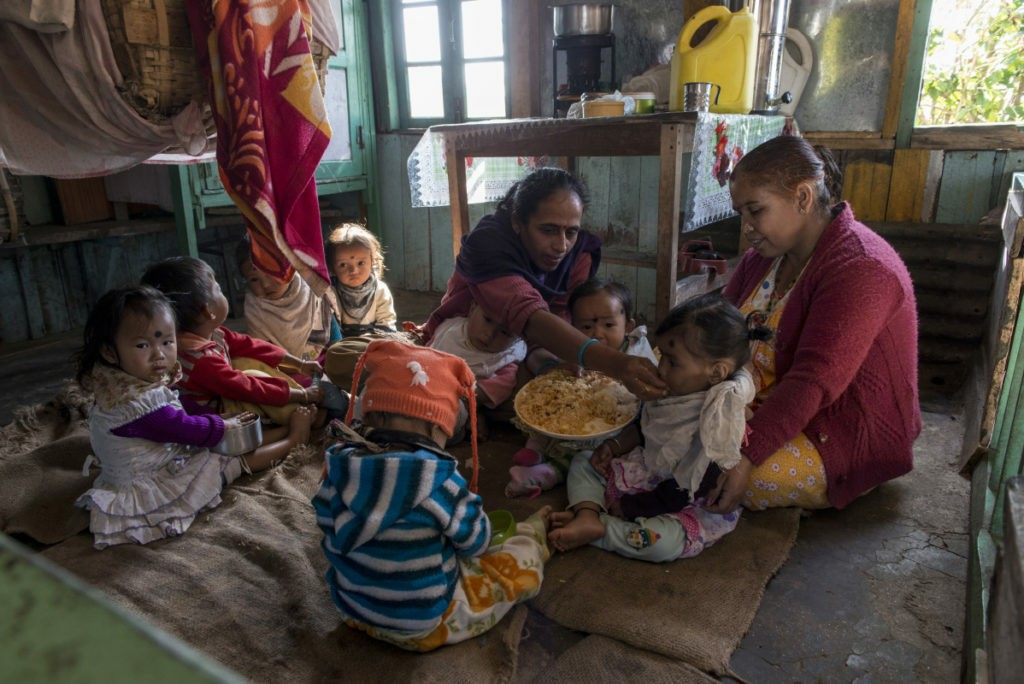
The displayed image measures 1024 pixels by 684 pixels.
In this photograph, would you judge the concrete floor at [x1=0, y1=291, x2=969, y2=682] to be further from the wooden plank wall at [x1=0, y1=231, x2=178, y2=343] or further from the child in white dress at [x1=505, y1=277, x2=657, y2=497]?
the wooden plank wall at [x1=0, y1=231, x2=178, y2=343]

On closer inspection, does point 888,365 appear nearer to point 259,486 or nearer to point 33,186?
point 259,486

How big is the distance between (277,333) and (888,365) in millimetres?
2417

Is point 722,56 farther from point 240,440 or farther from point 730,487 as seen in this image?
point 240,440

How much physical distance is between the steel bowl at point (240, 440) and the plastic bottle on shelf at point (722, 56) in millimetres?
2315

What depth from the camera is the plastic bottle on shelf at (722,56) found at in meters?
3.02

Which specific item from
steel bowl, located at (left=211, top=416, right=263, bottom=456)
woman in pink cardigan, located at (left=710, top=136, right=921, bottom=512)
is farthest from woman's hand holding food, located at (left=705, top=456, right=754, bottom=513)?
steel bowl, located at (left=211, top=416, right=263, bottom=456)

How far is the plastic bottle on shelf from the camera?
3.02 meters

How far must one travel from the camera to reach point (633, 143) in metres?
2.63

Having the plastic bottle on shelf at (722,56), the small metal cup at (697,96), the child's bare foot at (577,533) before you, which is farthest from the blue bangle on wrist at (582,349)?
the plastic bottle on shelf at (722,56)

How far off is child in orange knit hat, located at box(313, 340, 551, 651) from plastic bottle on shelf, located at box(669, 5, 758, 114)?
2.15 metres

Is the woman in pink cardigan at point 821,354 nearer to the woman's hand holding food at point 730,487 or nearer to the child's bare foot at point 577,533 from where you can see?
the woman's hand holding food at point 730,487

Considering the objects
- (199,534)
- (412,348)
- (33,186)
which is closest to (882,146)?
(412,348)

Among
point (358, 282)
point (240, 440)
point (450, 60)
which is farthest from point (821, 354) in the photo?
point (450, 60)

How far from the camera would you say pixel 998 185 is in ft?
11.2
